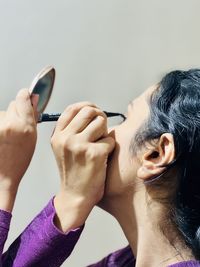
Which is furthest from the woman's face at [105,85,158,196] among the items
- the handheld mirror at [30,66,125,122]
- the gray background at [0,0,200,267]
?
the gray background at [0,0,200,267]

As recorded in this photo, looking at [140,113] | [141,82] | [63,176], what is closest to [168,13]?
[141,82]

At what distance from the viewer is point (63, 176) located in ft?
2.77

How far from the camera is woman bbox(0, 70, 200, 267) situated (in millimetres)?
801

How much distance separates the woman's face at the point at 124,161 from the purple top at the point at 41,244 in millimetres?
94

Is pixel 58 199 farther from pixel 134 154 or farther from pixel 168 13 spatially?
pixel 168 13

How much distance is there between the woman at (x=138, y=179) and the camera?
31.5 inches

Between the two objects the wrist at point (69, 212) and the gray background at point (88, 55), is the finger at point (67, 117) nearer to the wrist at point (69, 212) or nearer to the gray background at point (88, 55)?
the wrist at point (69, 212)

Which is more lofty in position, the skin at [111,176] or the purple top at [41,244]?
the skin at [111,176]

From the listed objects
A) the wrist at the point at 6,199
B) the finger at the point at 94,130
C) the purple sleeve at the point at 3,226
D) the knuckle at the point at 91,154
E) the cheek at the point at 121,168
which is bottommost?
the purple sleeve at the point at 3,226

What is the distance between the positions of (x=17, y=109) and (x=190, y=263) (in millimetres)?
370

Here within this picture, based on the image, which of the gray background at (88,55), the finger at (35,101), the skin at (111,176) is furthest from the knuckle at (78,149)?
the gray background at (88,55)

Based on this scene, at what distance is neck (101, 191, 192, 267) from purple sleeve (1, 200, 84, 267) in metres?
0.09

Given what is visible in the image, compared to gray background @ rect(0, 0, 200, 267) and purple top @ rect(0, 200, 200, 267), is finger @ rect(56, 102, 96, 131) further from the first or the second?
gray background @ rect(0, 0, 200, 267)

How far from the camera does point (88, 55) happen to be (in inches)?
47.8
